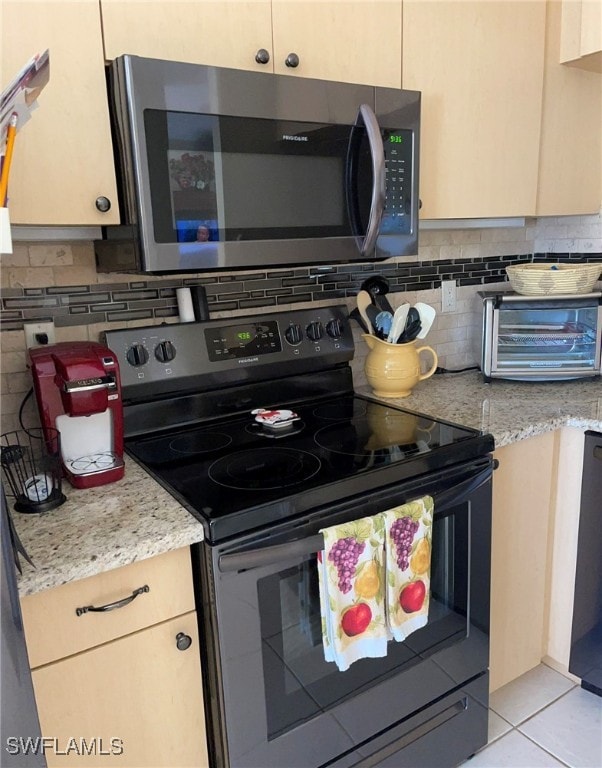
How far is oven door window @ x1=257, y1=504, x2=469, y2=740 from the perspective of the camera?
1.16 meters

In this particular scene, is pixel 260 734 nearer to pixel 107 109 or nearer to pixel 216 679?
pixel 216 679

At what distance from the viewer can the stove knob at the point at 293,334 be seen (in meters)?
1.71

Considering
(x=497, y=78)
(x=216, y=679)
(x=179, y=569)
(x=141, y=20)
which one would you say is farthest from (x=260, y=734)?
(x=497, y=78)

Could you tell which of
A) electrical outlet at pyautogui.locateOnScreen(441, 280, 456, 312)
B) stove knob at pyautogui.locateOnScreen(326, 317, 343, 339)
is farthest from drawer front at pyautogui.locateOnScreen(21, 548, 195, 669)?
electrical outlet at pyautogui.locateOnScreen(441, 280, 456, 312)

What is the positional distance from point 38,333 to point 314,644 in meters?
0.95

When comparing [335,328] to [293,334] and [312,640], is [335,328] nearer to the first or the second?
[293,334]

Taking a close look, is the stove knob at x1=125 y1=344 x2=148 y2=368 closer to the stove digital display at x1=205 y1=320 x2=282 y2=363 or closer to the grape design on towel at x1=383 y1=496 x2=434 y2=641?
the stove digital display at x1=205 y1=320 x2=282 y2=363

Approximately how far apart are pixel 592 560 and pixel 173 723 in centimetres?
119

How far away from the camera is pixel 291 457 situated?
4.43 feet

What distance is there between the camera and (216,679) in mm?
1140

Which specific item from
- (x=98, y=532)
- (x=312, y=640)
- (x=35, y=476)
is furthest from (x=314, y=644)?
(x=35, y=476)

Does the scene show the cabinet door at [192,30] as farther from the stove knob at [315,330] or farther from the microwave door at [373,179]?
the stove knob at [315,330]

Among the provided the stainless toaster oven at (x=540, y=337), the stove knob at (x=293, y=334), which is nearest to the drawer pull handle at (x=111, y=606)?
the stove knob at (x=293, y=334)

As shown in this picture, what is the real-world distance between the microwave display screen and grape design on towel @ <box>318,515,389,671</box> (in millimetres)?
676
